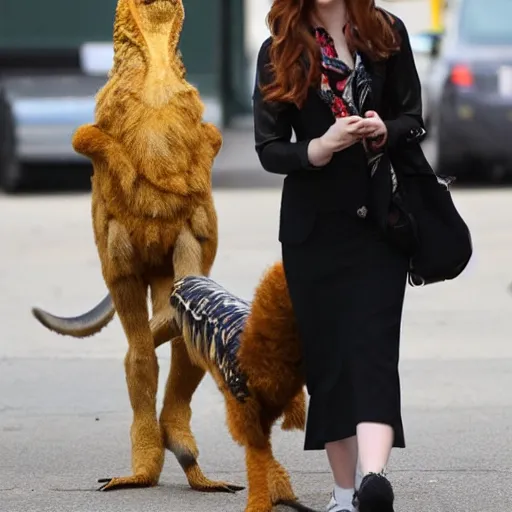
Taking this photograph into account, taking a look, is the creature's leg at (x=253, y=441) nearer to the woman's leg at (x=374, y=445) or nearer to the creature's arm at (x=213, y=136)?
the woman's leg at (x=374, y=445)

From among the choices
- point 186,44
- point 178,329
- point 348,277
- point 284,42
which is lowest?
point 186,44

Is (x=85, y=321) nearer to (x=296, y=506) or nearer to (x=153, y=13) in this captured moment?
(x=153, y=13)

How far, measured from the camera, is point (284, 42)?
172 inches

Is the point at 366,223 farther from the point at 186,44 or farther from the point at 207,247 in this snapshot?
the point at 186,44

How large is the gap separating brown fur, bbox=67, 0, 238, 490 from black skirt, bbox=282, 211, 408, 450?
95 centimetres

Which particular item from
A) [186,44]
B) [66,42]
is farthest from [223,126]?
[66,42]

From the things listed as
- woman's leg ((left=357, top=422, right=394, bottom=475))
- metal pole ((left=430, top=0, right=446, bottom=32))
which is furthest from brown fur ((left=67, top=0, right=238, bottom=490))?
metal pole ((left=430, top=0, right=446, bottom=32))

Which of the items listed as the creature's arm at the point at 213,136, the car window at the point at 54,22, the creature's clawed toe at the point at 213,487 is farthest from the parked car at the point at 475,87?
the creature's clawed toe at the point at 213,487

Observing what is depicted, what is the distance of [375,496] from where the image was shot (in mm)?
4191

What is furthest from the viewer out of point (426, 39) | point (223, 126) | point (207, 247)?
point (223, 126)

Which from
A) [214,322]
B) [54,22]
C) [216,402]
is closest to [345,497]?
[214,322]

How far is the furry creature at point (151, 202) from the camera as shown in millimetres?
5289

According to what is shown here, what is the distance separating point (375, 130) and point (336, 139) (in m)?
0.11

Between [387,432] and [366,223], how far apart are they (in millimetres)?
601
